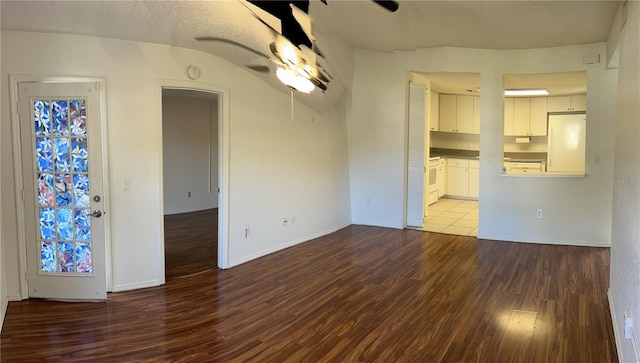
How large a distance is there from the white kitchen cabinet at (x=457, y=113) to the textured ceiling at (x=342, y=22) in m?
3.85

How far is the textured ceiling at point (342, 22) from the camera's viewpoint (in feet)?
10.9

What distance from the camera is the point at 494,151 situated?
5.90 meters

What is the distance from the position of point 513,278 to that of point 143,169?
13.0 ft

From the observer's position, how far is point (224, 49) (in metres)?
4.29

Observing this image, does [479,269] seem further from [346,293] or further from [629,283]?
[629,283]

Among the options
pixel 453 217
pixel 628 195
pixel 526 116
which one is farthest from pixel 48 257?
pixel 526 116

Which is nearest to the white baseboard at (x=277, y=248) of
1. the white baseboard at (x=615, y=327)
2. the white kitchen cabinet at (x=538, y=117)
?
the white baseboard at (x=615, y=327)

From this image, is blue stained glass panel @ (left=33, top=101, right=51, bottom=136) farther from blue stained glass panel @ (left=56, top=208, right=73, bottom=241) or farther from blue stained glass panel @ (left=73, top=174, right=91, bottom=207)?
blue stained glass panel @ (left=56, top=208, right=73, bottom=241)

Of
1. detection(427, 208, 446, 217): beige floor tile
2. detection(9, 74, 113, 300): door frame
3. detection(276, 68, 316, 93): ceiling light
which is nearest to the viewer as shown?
detection(9, 74, 113, 300): door frame

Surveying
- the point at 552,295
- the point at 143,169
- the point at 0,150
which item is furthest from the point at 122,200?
the point at 552,295

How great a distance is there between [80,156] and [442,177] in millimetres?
7656

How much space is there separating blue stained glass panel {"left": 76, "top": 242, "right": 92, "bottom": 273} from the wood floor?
0.36m

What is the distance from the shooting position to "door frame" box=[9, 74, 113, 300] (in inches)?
142

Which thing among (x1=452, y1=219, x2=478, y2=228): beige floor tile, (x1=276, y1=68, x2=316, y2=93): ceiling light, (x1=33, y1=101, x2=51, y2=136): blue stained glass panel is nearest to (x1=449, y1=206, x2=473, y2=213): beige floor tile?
(x1=452, y1=219, x2=478, y2=228): beige floor tile
